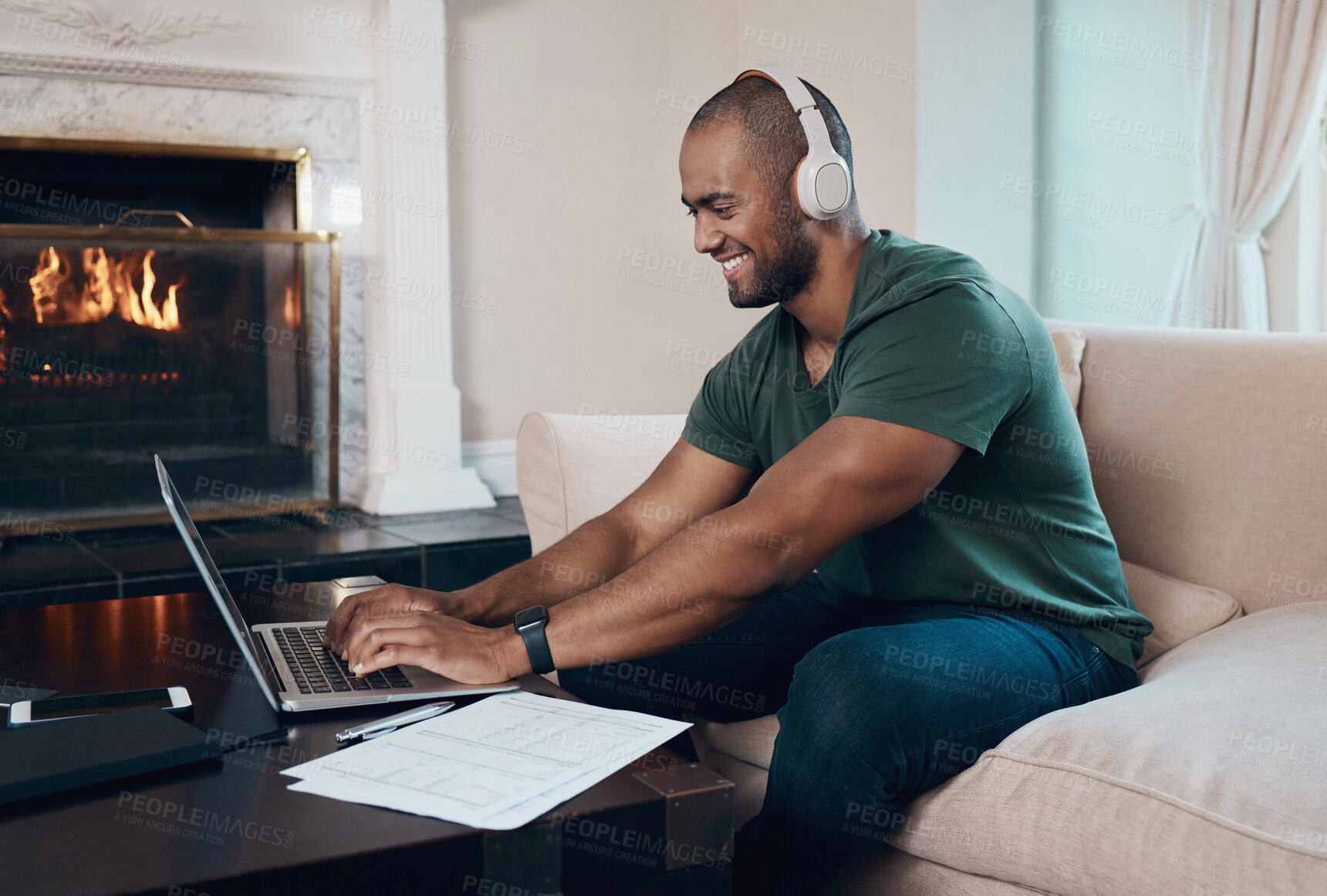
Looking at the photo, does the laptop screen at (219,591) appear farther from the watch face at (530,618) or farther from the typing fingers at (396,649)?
the watch face at (530,618)

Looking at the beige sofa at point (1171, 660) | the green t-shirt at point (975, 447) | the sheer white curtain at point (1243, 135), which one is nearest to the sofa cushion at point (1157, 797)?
the beige sofa at point (1171, 660)

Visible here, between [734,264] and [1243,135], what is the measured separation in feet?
6.00

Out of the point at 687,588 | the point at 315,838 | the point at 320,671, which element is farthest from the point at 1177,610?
the point at 315,838

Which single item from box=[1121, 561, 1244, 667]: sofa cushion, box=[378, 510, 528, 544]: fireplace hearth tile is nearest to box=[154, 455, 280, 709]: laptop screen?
box=[1121, 561, 1244, 667]: sofa cushion

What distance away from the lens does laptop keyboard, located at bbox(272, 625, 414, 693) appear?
3.48 ft

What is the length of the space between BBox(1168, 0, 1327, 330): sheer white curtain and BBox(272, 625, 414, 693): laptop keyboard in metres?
2.39

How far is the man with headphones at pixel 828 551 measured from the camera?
3.81 feet

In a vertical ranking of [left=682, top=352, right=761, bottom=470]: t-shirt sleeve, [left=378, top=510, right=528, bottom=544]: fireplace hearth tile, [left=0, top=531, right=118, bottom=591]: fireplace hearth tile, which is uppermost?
[left=682, top=352, right=761, bottom=470]: t-shirt sleeve

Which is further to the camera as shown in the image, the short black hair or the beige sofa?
the short black hair

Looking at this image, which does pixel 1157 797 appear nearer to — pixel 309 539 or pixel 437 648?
pixel 437 648

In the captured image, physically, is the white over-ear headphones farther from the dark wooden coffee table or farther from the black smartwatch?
the dark wooden coffee table

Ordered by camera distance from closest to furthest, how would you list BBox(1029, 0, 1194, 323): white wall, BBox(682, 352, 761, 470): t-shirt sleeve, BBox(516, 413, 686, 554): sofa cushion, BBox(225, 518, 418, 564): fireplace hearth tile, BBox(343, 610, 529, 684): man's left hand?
1. BBox(343, 610, 529, 684): man's left hand
2. BBox(682, 352, 761, 470): t-shirt sleeve
3. BBox(516, 413, 686, 554): sofa cushion
4. BBox(225, 518, 418, 564): fireplace hearth tile
5. BBox(1029, 0, 1194, 323): white wall

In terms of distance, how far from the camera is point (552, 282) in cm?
363

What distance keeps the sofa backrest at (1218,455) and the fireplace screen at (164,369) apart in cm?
213
